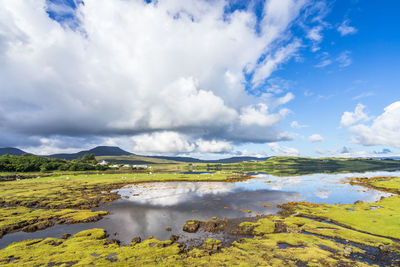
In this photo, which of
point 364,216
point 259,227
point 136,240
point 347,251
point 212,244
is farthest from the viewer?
point 364,216

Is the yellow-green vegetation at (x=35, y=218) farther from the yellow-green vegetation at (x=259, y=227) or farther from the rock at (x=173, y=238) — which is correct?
the yellow-green vegetation at (x=259, y=227)

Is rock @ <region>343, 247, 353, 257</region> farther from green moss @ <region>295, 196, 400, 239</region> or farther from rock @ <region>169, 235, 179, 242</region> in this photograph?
rock @ <region>169, 235, 179, 242</region>

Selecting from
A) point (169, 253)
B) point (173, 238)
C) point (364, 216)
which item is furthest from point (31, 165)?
point (364, 216)

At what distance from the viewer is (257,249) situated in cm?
2188

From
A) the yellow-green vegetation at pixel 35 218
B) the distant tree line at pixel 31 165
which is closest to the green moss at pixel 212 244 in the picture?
the yellow-green vegetation at pixel 35 218

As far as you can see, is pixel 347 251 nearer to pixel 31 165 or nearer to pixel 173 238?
pixel 173 238

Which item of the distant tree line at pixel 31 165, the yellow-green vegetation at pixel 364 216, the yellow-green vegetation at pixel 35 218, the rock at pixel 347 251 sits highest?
the distant tree line at pixel 31 165

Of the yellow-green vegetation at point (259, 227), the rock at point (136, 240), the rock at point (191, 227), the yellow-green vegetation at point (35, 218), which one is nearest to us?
the rock at point (136, 240)

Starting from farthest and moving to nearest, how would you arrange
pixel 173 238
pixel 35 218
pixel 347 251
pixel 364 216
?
pixel 35 218 < pixel 364 216 < pixel 173 238 < pixel 347 251

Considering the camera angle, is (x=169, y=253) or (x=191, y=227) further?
(x=191, y=227)

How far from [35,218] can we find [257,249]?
40532 millimetres

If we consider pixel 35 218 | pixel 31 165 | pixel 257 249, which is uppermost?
pixel 31 165

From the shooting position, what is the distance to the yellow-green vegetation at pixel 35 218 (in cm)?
3030

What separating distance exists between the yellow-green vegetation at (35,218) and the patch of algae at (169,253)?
816 cm
